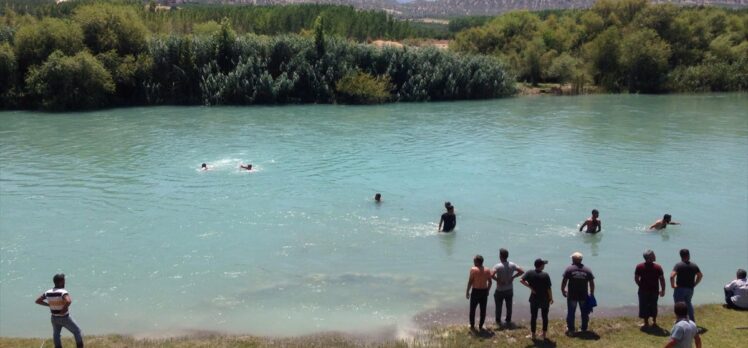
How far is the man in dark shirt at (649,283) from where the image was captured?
15031 millimetres

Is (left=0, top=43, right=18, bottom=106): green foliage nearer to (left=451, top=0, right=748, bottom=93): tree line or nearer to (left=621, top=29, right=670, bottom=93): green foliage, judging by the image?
(left=451, top=0, right=748, bottom=93): tree line

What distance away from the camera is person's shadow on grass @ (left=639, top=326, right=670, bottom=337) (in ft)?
49.7

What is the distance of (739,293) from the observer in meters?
16.5

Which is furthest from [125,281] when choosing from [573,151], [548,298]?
[573,151]

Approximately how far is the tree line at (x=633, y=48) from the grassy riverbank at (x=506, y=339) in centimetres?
7535

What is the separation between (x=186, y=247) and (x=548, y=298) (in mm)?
14092

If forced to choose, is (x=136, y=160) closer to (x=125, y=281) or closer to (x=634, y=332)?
(x=125, y=281)

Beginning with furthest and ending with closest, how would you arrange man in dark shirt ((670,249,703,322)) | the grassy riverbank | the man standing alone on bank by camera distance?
1. man in dark shirt ((670,249,703,322))
2. the man standing alone on bank
3. the grassy riverbank

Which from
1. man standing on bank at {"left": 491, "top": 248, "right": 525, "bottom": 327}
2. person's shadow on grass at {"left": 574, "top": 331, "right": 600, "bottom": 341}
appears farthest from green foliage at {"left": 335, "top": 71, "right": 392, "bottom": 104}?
person's shadow on grass at {"left": 574, "top": 331, "right": 600, "bottom": 341}

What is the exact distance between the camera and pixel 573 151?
43094 mm

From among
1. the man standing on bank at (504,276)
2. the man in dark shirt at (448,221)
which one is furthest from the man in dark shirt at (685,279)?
the man in dark shirt at (448,221)

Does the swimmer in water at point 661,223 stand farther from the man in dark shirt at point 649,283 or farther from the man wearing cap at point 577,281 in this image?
the man wearing cap at point 577,281

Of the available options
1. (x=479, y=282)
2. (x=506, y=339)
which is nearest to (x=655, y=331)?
(x=506, y=339)

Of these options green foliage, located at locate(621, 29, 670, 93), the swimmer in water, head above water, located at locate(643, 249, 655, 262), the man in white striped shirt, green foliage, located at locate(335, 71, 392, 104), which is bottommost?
the swimmer in water
